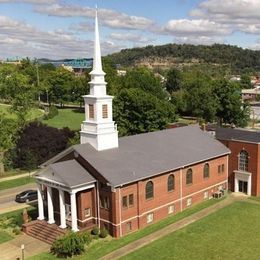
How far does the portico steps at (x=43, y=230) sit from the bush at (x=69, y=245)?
3002mm

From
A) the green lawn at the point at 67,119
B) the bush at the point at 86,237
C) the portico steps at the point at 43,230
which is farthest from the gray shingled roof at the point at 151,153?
the green lawn at the point at 67,119

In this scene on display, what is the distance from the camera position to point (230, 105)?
296 ft

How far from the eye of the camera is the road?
44.1 metres

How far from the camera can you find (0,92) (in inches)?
3174

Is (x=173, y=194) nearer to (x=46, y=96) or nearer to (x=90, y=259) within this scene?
(x=90, y=259)

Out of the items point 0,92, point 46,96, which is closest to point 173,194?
point 0,92

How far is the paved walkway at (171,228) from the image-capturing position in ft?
106

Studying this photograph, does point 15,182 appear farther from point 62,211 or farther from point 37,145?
point 62,211

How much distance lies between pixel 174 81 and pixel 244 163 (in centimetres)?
11477

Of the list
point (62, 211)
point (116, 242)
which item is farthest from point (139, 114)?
point (116, 242)

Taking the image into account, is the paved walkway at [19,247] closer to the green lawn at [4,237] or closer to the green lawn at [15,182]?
the green lawn at [4,237]

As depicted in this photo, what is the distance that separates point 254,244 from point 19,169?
3969cm

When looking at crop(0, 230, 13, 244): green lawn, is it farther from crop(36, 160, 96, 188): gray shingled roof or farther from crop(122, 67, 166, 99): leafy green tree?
crop(122, 67, 166, 99): leafy green tree

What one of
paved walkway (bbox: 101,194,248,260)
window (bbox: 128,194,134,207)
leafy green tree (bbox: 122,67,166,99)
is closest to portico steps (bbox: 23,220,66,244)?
paved walkway (bbox: 101,194,248,260)
